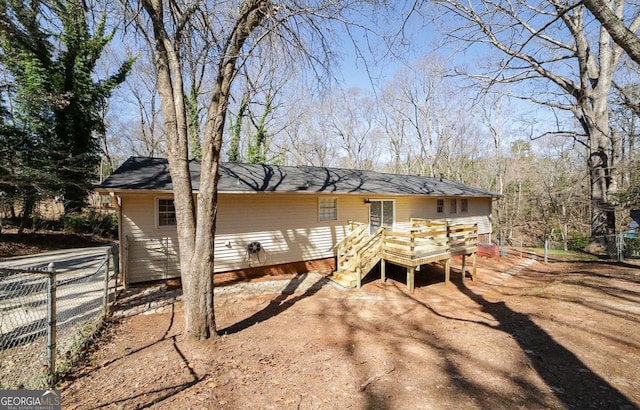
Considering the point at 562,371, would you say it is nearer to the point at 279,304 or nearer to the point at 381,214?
the point at 279,304

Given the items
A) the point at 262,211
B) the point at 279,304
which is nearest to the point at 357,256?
the point at 279,304

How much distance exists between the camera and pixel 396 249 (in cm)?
799

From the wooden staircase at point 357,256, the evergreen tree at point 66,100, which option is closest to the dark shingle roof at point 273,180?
the wooden staircase at point 357,256

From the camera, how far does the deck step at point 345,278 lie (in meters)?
7.73

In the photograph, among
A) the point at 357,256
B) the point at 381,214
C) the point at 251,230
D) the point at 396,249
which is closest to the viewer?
the point at 357,256

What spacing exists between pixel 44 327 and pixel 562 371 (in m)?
7.56

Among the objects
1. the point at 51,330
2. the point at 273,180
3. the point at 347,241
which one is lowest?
the point at 51,330

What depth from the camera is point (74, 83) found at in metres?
14.2

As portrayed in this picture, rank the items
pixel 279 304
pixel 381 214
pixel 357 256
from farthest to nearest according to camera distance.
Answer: pixel 381 214, pixel 357 256, pixel 279 304

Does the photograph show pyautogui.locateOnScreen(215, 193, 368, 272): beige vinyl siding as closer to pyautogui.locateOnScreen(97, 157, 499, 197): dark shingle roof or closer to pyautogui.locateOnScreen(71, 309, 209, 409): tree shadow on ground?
pyautogui.locateOnScreen(97, 157, 499, 197): dark shingle roof

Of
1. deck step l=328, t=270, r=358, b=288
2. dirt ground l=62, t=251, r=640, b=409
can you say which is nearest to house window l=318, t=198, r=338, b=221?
deck step l=328, t=270, r=358, b=288

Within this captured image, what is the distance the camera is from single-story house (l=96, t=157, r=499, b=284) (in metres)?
6.94

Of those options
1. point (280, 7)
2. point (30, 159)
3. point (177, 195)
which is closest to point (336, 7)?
point (280, 7)

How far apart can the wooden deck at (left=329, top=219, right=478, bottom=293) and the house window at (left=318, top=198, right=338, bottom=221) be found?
1.55 metres
